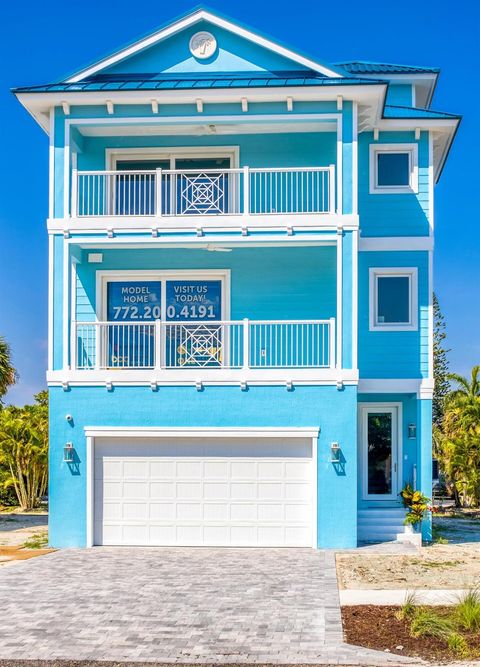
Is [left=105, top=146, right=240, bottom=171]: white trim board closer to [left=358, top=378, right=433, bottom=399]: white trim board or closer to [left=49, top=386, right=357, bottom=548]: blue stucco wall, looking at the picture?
[left=49, top=386, right=357, bottom=548]: blue stucco wall

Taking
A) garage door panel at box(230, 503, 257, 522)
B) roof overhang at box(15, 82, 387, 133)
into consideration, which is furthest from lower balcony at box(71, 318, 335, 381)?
roof overhang at box(15, 82, 387, 133)

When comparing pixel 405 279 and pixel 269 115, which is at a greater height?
pixel 269 115

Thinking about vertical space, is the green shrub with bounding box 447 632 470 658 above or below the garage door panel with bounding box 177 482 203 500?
below

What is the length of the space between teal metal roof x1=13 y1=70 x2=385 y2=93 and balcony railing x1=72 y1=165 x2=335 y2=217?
1.78 m

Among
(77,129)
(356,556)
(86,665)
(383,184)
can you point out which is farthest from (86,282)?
(86,665)

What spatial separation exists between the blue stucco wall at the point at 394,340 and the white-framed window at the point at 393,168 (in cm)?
151

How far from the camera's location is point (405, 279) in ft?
62.8

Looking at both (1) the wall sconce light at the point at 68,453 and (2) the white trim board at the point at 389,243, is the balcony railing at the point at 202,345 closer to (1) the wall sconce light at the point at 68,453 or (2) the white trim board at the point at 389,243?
(1) the wall sconce light at the point at 68,453

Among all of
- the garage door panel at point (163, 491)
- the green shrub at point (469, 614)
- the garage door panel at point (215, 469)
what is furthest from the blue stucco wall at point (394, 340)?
the green shrub at point (469, 614)

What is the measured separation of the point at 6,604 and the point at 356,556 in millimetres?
6803

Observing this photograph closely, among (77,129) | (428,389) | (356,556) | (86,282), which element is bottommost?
(356,556)

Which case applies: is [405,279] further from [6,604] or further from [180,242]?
[6,604]

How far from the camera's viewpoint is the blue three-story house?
17.3 meters

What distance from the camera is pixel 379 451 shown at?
1936cm
